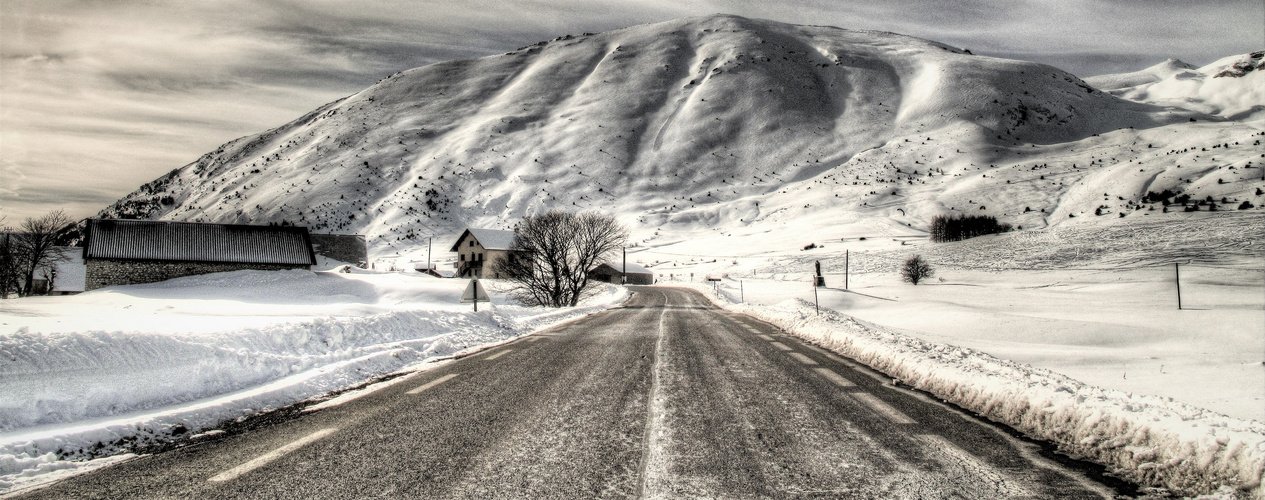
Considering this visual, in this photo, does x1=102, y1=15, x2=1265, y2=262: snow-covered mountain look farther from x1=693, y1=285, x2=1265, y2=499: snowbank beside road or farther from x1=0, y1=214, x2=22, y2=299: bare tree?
x1=693, y1=285, x2=1265, y2=499: snowbank beside road

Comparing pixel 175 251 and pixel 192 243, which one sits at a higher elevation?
pixel 192 243

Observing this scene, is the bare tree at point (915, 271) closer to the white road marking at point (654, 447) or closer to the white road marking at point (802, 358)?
the white road marking at point (802, 358)

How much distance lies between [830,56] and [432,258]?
148 metres

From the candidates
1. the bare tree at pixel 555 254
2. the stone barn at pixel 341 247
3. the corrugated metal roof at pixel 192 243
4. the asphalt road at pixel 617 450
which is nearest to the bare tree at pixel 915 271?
the bare tree at pixel 555 254

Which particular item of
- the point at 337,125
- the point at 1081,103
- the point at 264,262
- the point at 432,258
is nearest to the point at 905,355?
the point at 264,262

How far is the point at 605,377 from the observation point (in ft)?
27.6

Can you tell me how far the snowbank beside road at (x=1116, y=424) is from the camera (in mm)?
3814

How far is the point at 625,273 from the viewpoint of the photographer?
8331 centimetres

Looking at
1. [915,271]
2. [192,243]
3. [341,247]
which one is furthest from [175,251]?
[915,271]

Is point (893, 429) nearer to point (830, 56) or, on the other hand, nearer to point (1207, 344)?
point (1207, 344)

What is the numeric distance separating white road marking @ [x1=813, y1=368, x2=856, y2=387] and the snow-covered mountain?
8599 centimetres

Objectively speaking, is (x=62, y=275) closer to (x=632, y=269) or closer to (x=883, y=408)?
(x=632, y=269)

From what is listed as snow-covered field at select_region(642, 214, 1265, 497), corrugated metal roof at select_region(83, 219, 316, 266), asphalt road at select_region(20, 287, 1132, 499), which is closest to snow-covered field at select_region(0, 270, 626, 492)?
asphalt road at select_region(20, 287, 1132, 499)

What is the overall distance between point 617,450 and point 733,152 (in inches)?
5770
